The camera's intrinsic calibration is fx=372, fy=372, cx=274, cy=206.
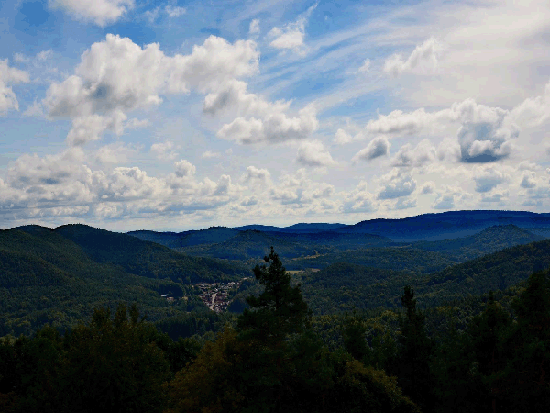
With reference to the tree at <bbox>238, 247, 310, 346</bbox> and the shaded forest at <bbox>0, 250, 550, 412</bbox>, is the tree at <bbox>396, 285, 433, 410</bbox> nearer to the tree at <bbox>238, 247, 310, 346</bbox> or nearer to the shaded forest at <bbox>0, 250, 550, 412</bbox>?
the shaded forest at <bbox>0, 250, 550, 412</bbox>

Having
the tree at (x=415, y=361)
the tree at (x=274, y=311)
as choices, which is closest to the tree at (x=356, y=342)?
the tree at (x=415, y=361)

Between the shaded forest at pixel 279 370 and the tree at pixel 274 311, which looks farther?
the tree at pixel 274 311

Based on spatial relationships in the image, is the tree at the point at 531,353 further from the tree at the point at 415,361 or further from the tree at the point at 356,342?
the tree at the point at 356,342

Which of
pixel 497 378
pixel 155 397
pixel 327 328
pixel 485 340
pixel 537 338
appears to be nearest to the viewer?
pixel 537 338

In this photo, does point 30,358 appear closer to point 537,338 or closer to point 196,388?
point 196,388

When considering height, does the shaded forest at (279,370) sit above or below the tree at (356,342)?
above

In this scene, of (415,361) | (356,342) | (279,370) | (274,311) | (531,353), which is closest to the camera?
(531,353)

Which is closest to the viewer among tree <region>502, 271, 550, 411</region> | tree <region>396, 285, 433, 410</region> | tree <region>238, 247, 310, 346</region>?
tree <region>502, 271, 550, 411</region>

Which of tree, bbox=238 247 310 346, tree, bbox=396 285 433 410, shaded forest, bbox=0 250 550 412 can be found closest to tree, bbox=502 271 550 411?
shaded forest, bbox=0 250 550 412

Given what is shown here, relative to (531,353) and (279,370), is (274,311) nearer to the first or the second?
(279,370)

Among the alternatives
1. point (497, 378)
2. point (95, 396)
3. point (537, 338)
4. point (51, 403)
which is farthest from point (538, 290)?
point (51, 403)

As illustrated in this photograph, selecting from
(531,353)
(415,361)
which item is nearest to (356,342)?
(415,361)
